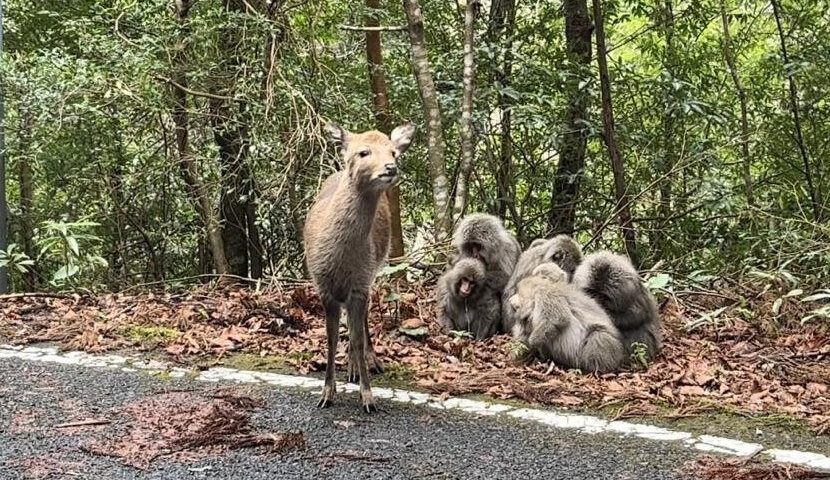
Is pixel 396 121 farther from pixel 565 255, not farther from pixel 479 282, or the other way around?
pixel 565 255

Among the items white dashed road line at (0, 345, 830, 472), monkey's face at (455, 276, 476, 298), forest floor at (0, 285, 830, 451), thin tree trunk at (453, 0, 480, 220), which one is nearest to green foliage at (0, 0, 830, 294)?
forest floor at (0, 285, 830, 451)

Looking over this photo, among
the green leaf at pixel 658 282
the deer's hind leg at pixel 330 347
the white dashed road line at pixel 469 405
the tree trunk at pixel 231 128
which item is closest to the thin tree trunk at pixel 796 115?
the green leaf at pixel 658 282

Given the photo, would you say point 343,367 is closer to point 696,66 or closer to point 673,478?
point 673,478

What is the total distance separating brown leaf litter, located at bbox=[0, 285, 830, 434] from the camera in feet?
17.4

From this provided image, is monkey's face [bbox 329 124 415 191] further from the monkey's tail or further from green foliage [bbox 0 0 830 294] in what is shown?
green foliage [bbox 0 0 830 294]

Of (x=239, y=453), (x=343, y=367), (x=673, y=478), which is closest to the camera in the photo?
(x=673, y=478)

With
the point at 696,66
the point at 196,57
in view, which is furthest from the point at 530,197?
the point at 196,57

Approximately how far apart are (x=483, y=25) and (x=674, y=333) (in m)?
5.18

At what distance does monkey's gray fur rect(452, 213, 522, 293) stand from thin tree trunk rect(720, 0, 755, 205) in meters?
3.89

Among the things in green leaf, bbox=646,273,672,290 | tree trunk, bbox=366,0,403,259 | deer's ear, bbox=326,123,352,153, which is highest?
tree trunk, bbox=366,0,403,259

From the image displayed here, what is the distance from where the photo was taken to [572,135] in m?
10.1

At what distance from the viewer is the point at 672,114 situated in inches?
388

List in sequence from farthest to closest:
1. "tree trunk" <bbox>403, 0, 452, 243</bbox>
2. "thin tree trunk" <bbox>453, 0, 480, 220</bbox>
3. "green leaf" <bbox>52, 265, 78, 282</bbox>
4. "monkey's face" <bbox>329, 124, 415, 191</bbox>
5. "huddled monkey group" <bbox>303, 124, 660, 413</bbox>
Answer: "green leaf" <bbox>52, 265, 78, 282</bbox>, "thin tree trunk" <bbox>453, 0, 480, 220</bbox>, "tree trunk" <bbox>403, 0, 452, 243</bbox>, "huddled monkey group" <bbox>303, 124, 660, 413</bbox>, "monkey's face" <bbox>329, 124, 415, 191</bbox>

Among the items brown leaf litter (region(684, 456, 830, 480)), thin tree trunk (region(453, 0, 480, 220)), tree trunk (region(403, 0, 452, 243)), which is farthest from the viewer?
thin tree trunk (region(453, 0, 480, 220))
